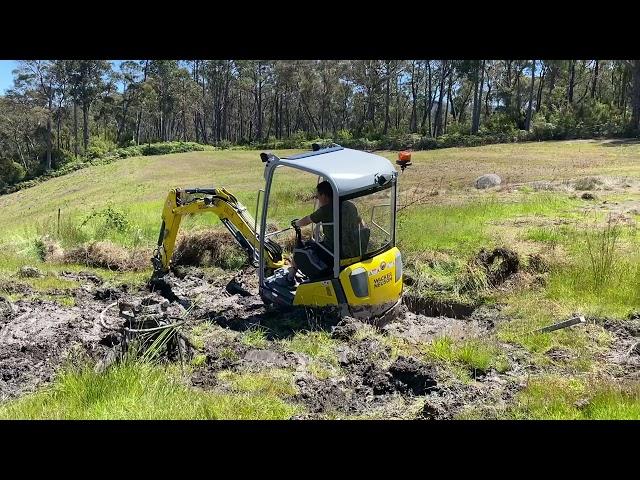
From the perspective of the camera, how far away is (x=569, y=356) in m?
7.34

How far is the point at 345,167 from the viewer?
8047 mm

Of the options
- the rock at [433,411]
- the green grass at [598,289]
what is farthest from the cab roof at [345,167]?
the green grass at [598,289]

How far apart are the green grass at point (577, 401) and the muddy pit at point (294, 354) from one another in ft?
0.80

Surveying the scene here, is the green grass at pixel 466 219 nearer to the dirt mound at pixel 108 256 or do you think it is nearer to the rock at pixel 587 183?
the rock at pixel 587 183

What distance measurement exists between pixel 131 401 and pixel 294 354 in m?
2.89

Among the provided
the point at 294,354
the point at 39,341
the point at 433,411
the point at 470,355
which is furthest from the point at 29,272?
the point at 433,411

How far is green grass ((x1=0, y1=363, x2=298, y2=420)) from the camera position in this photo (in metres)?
4.68

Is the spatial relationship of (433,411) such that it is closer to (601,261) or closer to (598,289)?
(598,289)

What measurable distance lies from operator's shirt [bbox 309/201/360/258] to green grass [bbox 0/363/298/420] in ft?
9.01

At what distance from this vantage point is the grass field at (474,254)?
521cm

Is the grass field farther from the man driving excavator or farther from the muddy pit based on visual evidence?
the man driving excavator

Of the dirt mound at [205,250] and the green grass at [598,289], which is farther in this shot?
the dirt mound at [205,250]
